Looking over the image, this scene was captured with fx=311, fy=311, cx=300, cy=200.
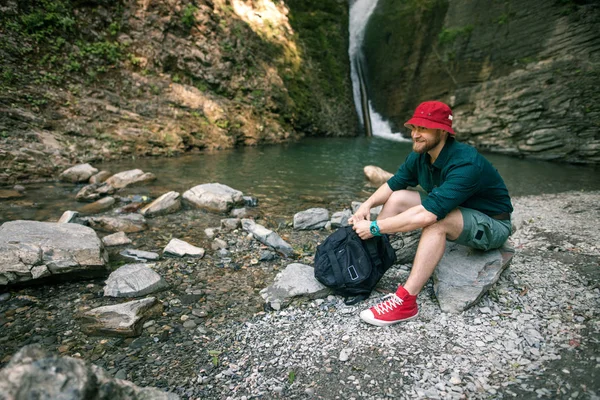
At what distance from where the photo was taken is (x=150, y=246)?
435 centimetres

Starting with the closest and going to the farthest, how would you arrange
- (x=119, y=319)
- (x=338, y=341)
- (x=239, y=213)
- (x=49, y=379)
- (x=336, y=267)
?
(x=49, y=379) < (x=338, y=341) < (x=119, y=319) < (x=336, y=267) < (x=239, y=213)

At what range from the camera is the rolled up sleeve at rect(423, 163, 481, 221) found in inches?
101

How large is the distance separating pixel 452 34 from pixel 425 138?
20.8 metres

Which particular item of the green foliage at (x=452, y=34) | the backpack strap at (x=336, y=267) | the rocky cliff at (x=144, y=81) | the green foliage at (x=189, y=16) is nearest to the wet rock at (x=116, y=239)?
the backpack strap at (x=336, y=267)

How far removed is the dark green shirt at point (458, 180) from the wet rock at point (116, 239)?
379cm

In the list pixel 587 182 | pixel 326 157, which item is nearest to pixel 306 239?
pixel 326 157

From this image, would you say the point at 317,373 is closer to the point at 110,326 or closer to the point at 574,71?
the point at 110,326

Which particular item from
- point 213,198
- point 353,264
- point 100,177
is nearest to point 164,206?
point 213,198

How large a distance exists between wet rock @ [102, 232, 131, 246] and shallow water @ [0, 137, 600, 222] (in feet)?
5.65

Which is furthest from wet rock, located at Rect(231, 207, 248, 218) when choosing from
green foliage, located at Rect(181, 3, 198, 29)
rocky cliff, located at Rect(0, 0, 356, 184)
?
green foliage, located at Rect(181, 3, 198, 29)

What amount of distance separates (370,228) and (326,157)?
401 inches

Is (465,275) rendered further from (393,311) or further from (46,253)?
(46,253)

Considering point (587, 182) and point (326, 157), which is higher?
point (587, 182)

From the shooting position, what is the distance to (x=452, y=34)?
63.1 feet
